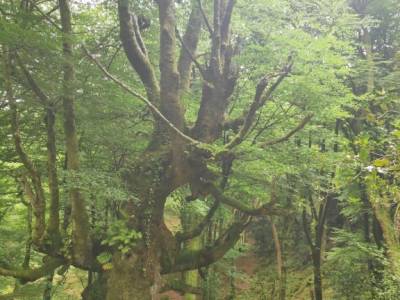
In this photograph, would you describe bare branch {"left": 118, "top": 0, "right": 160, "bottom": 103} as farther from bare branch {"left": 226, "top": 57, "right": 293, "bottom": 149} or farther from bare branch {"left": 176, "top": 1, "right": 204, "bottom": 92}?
bare branch {"left": 226, "top": 57, "right": 293, "bottom": 149}

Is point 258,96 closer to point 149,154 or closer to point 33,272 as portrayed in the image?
point 149,154

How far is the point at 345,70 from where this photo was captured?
809 cm

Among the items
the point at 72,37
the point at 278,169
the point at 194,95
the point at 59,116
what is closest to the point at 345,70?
the point at 278,169

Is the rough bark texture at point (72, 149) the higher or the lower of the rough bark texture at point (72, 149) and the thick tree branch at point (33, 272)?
the higher

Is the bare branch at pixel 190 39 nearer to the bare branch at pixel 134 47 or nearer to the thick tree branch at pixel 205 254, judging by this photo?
the bare branch at pixel 134 47

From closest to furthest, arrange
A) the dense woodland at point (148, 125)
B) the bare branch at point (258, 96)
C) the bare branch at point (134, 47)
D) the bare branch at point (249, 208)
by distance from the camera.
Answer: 1. the bare branch at point (258, 96)
2. the dense woodland at point (148, 125)
3. the bare branch at point (134, 47)
4. the bare branch at point (249, 208)

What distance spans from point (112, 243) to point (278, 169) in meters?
3.43

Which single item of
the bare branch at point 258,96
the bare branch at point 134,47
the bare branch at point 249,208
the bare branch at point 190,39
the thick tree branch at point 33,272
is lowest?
the thick tree branch at point 33,272

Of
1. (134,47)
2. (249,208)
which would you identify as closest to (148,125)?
(134,47)

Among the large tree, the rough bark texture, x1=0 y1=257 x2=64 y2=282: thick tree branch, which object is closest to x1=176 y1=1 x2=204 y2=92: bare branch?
the large tree

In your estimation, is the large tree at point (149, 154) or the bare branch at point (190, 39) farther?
the bare branch at point (190, 39)

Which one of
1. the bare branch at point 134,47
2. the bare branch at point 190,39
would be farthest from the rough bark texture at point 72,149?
the bare branch at point 190,39

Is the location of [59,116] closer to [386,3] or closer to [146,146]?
[146,146]

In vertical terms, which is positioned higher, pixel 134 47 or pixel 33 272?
pixel 134 47
